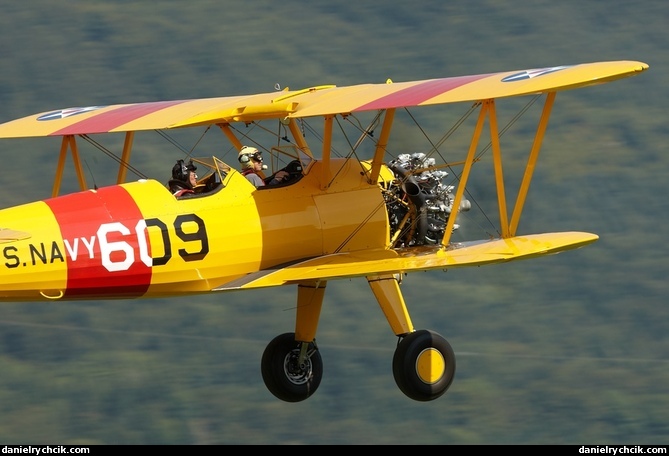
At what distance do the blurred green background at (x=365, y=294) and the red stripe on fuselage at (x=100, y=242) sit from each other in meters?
21.5

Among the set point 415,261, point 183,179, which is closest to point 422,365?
point 415,261

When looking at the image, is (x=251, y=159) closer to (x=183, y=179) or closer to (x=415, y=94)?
(x=183, y=179)

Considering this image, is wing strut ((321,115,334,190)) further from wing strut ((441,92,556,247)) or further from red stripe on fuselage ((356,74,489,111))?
wing strut ((441,92,556,247))

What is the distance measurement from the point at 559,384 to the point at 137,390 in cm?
1054

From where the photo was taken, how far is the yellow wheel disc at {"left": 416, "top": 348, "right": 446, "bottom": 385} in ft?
53.7

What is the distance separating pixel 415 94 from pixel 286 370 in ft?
11.8

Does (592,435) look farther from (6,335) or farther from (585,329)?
(6,335)

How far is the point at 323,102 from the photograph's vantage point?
15781 mm

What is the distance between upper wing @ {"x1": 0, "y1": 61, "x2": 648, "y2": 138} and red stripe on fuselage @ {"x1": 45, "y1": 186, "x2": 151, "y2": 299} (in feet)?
4.22

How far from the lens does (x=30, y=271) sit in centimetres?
1432

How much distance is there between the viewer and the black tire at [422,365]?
1634 centimetres

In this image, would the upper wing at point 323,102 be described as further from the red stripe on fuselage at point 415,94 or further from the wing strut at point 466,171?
the wing strut at point 466,171
